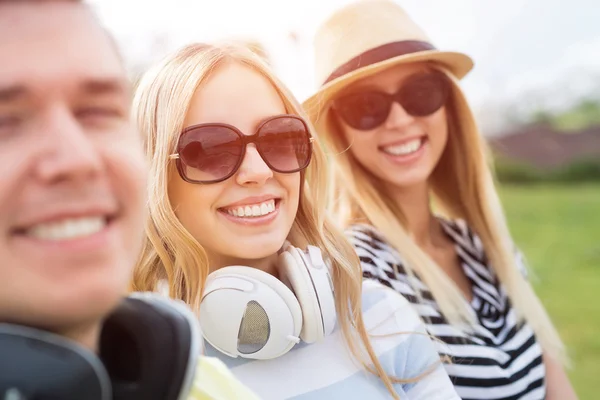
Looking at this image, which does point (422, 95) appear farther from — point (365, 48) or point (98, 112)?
point (98, 112)

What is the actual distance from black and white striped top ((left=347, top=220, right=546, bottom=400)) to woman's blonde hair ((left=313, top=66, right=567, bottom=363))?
0.05m

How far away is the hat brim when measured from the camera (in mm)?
2498

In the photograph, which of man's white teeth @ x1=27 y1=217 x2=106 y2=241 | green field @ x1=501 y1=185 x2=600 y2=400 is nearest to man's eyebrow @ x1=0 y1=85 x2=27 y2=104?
man's white teeth @ x1=27 y1=217 x2=106 y2=241

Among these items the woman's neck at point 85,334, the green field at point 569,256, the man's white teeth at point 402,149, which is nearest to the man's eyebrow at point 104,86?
the woman's neck at point 85,334

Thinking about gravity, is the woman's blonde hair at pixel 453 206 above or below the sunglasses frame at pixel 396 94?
below

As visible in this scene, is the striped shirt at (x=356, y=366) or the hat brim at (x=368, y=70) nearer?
the striped shirt at (x=356, y=366)

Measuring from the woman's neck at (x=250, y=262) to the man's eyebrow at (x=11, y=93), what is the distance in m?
1.04

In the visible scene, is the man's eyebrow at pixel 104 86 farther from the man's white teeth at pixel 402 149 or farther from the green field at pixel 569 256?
the green field at pixel 569 256

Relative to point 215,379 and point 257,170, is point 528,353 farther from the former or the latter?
point 215,379

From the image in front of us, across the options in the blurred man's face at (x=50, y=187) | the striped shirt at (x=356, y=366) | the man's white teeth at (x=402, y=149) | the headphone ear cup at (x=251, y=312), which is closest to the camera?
the blurred man's face at (x=50, y=187)

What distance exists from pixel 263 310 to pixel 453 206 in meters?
1.71

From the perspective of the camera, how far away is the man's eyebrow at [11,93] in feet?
2.59

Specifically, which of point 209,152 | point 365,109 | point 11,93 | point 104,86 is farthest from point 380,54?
point 11,93

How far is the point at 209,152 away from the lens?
1.69 m
